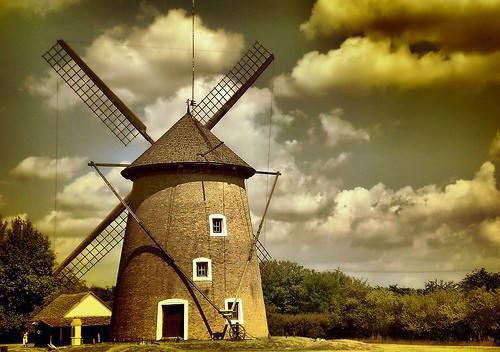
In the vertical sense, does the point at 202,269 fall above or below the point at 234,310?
above

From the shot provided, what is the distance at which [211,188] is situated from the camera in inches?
1275

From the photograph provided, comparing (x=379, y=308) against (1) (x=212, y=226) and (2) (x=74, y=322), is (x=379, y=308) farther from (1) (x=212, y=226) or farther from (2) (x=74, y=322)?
(2) (x=74, y=322)

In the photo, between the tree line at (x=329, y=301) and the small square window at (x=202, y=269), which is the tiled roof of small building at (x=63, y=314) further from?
the small square window at (x=202, y=269)

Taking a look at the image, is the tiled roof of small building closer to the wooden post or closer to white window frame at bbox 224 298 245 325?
the wooden post

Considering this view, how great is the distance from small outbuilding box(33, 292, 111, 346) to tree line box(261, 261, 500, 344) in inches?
495

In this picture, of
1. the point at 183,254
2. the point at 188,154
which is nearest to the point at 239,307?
the point at 183,254

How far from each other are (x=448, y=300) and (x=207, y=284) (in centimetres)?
1458

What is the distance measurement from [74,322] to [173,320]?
13.2 m

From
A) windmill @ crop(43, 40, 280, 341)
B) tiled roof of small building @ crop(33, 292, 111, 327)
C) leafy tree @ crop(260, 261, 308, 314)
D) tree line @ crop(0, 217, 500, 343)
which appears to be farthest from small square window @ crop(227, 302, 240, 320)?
leafy tree @ crop(260, 261, 308, 314)

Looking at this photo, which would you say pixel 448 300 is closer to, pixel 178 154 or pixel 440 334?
pixel 440 334

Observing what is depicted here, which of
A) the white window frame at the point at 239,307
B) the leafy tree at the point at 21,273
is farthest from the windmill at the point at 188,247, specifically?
the leafy tree at the point at 21,273

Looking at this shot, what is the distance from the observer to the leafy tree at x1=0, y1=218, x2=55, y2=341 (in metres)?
52.7

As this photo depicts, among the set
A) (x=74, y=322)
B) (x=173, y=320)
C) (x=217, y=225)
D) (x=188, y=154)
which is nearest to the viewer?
(x=173, y=320)

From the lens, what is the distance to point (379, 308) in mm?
42812
